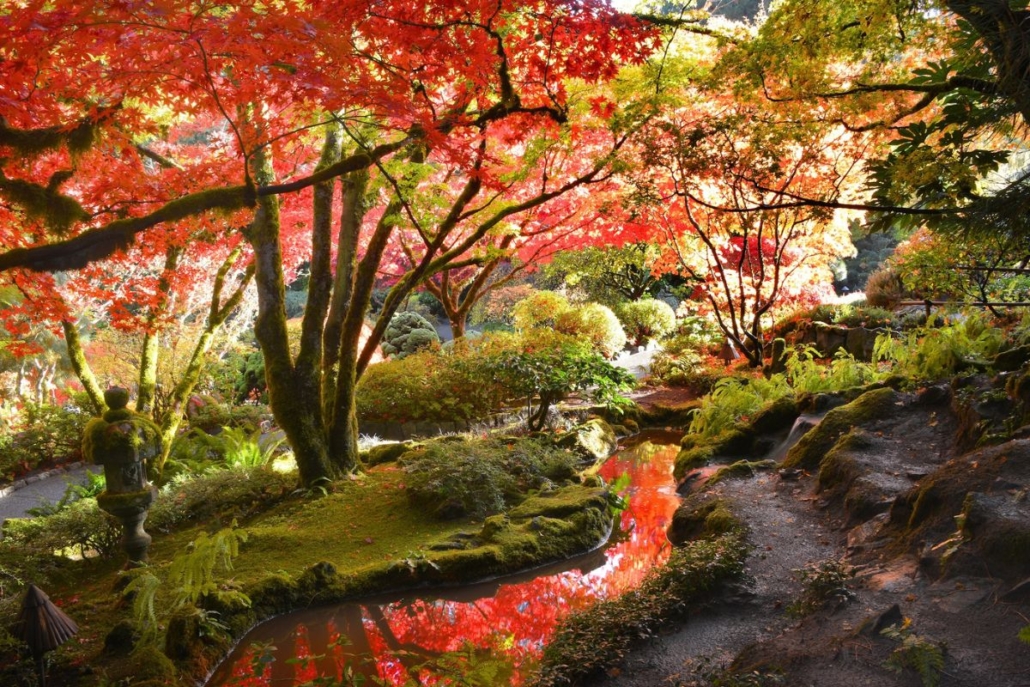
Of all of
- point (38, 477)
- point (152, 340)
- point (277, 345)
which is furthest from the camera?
point (38, 477)

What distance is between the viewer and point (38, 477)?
1039 centimetres

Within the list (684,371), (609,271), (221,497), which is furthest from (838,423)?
(609,271)

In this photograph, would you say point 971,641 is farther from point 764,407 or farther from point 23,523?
point 23,523

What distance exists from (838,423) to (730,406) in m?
2.10

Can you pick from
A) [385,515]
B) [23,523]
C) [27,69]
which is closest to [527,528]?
[385,515]

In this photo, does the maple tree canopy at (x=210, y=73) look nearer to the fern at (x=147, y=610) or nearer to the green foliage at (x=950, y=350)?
the fern at (x=147, y=610)

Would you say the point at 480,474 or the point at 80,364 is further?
the point at 80,364

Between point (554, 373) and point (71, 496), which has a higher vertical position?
point (554, 373)

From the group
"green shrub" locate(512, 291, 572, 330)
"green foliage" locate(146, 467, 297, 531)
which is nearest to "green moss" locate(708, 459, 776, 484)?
"green foliage" locate(146, 467, 297, 531)

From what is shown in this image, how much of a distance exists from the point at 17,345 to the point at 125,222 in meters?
3.02

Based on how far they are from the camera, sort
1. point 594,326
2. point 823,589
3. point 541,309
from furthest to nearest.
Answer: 1. point 541,309
2. point 594,326
3. point 823,589

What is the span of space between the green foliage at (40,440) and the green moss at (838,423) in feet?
30.3

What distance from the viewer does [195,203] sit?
16.1ft

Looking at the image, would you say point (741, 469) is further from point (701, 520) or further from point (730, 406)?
point (730, 406)
